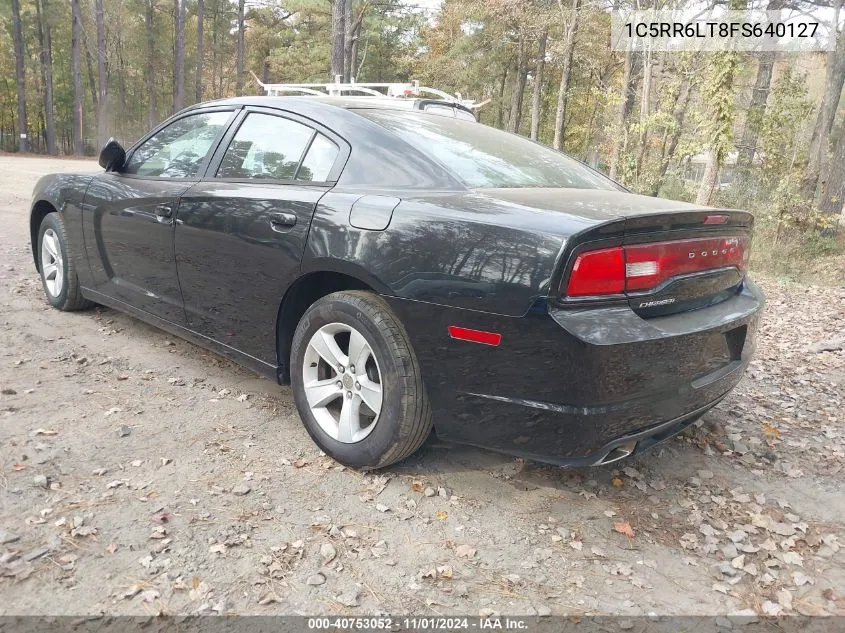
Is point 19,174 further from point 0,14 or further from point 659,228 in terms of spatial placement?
point 0,14

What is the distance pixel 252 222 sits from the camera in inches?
118

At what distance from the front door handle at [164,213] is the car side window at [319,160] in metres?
0.93

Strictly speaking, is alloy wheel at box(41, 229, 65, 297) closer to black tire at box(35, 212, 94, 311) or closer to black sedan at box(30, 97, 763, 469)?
black tire at box(35, 212, 94, 311)

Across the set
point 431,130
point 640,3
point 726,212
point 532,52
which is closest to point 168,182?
point 431,130

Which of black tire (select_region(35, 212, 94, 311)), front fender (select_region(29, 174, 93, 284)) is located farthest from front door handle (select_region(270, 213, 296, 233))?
black tire (select_region(35, 212, 94, 311))

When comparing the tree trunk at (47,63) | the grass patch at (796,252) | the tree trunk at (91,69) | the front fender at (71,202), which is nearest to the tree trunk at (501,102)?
the grass patch at (796,252)

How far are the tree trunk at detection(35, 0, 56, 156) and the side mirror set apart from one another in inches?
1550

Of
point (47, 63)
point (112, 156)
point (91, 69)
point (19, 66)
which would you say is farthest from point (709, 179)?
point (91, 69)

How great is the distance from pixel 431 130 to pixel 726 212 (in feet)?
4.65

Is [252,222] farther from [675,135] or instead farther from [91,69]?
[91,69]

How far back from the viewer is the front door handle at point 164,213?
11.3ft

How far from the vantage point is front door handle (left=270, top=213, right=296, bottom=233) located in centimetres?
282

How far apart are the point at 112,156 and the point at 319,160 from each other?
192 cm

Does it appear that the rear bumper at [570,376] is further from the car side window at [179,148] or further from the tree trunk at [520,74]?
the tree trunk at [520,74]
